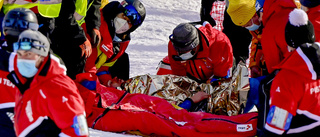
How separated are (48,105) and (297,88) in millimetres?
1610

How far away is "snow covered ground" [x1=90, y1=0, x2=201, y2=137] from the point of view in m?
6.93

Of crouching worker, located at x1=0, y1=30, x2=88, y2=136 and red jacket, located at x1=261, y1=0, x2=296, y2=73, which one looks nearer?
crouching worker, located at x1=0, y1=30, x2=88, y2=136

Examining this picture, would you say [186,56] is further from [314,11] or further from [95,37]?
[314,11]

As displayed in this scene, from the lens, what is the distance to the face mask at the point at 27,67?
9.58 ft

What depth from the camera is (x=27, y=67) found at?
293cm

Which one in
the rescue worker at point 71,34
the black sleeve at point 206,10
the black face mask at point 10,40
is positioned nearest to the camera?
the black face mask at point 10,40

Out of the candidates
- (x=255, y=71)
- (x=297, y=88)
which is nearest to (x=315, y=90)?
(x=297, y=88)

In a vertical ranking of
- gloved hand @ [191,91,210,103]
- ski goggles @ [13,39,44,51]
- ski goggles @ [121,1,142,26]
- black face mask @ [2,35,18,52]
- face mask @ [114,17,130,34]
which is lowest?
gloved hand @ [191,91,210,103]

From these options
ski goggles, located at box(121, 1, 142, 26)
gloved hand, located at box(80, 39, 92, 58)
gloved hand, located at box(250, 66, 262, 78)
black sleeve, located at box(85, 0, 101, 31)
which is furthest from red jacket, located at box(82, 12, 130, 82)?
gloved hand, located at box(250, 66, 262, 78)

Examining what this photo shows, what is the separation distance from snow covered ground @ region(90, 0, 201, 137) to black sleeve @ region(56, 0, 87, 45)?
6.38ft

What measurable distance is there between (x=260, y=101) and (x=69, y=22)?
5.96 ft

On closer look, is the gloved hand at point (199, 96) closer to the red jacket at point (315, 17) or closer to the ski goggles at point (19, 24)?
the red jacket at point (315, 17)

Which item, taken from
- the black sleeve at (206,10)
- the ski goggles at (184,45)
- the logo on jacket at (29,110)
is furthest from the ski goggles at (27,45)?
the black sleeve at (206,10)

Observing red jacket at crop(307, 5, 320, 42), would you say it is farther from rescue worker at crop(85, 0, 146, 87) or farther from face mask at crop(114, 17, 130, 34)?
face mask at crop(114, 17, 130, 34)
